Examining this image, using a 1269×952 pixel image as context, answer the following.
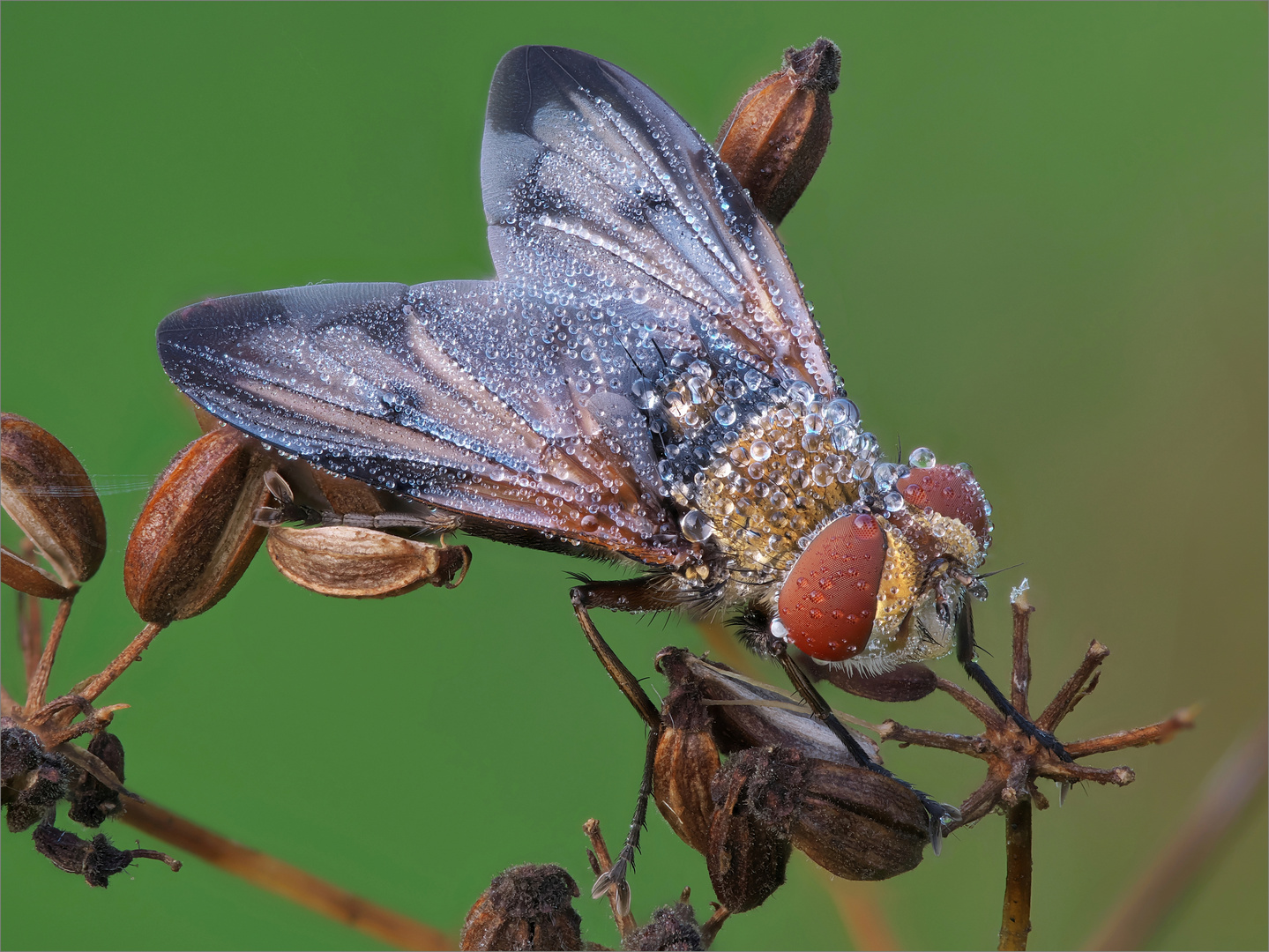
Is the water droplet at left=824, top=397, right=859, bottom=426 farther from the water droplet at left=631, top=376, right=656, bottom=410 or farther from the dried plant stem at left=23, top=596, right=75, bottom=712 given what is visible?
the dried plant stem at left=23, top=596, right=75, bottom=712

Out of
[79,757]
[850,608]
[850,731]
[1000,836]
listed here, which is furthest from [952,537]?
[79,757]

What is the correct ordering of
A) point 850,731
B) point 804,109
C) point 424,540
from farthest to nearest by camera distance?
point 804,109 < point 424,540 < point 850,731

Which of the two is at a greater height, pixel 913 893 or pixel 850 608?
pixel 850 608

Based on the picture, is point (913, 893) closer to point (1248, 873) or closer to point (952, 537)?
point (1248, 873)

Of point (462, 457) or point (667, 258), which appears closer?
point (462, 457)

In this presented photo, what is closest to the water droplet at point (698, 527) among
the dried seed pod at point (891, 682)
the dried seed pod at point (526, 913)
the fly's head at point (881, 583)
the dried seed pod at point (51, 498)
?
the fly's head at point (881, 583)
